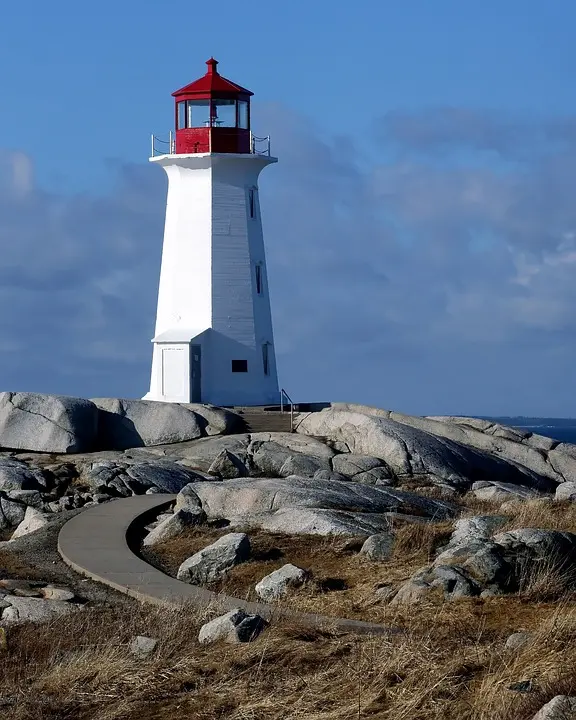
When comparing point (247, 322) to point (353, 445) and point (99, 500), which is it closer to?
point (353, 445)

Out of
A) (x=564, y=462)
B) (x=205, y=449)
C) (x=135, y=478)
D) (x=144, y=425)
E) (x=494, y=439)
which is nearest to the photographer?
(x=135, y=478)

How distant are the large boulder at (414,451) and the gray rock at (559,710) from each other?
18948mm

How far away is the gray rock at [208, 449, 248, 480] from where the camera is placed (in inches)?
987

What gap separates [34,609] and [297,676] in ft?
15.6

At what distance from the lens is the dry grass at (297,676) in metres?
8.46

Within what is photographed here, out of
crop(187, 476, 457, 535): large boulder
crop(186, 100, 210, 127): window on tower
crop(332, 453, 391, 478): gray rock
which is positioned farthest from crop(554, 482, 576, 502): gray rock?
crop(186, 100, 210, 127): window on tower

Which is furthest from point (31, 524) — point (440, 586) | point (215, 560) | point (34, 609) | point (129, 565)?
point (440, 586)

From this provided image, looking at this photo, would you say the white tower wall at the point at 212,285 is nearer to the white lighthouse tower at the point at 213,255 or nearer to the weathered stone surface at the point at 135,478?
the white lighthouse tower at the point at 213,255

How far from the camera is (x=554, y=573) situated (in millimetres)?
12742

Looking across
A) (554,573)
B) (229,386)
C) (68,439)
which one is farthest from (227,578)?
(229,386)

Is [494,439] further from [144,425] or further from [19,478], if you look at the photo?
[19,478]

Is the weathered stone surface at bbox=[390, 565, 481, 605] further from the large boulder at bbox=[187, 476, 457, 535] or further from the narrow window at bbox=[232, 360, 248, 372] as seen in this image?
the narrow window at bbox=[232, 360, 248, 372]

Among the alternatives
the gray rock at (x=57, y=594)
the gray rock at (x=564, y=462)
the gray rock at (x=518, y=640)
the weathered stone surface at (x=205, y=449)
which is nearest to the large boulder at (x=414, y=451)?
the gray rock at (x=564, y=462)

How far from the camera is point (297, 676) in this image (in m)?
9.35
